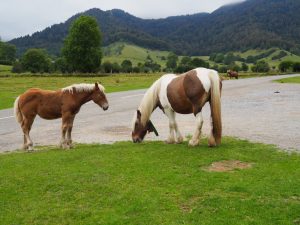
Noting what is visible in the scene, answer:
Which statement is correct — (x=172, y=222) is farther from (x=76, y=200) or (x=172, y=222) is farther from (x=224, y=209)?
(x=76, y=200)

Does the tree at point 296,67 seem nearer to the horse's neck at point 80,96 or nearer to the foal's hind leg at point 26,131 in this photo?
the horse's neck at point 80,96

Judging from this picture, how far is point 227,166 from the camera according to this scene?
9.83m

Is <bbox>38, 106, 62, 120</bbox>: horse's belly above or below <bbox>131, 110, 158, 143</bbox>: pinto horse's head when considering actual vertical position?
above

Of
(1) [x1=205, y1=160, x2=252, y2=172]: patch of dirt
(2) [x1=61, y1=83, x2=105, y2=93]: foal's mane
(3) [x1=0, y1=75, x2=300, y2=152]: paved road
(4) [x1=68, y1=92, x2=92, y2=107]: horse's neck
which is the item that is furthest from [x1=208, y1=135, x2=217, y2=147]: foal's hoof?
(4) [x1=68, y1=92, x2=92, y2=107]: horse's neck

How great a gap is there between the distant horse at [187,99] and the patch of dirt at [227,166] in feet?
5.71

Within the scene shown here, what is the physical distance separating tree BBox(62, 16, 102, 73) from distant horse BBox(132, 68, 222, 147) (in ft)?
245

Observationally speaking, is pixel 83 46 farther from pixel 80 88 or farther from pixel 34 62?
pixel 80 88

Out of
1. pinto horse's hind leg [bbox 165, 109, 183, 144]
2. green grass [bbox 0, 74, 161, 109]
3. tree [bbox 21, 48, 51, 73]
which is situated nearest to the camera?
pinto horse's hind leg [bbox 165, 109, 183, 144]

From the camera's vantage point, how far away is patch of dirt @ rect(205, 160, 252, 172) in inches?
377

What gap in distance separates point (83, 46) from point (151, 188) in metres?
81.5

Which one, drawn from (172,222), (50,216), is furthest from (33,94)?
(172,222)

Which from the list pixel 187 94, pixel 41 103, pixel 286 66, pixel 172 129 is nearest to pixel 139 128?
pixel 172 129

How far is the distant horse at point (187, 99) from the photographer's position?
458 inches

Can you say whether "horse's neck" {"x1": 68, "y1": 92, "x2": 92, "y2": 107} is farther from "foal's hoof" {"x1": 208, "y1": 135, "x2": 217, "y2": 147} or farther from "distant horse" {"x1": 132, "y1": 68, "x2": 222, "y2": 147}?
"foal's hoof" {"x1": 208, "y1": 135, "x2": 217, "y2": 147}
